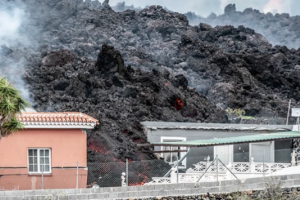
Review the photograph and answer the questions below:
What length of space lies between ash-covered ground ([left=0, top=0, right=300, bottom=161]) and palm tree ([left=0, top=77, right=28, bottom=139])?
37.6 ft

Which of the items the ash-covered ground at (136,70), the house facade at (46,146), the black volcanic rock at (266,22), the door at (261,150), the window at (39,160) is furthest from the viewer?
the black volcanic rock at (266,22)

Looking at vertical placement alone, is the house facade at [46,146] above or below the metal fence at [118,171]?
above

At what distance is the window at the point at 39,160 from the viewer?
78.3ft

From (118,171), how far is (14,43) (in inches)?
1807

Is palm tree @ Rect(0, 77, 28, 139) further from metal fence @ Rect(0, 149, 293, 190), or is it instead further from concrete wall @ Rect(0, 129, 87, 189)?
concrete wall @ Rect(0, 129, 87, 189)

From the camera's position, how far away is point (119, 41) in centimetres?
8006

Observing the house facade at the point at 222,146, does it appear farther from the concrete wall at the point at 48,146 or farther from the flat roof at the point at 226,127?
the concrete wall at the point at 48,146

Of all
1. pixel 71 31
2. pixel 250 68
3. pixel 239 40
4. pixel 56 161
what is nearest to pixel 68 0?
pixel 71 31

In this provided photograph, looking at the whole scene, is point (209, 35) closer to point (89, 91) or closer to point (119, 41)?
point (119, 41)

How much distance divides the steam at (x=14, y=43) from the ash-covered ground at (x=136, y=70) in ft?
1.00

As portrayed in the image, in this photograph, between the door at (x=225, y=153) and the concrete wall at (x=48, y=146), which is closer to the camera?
the concrete wall at (x=48, y=146)

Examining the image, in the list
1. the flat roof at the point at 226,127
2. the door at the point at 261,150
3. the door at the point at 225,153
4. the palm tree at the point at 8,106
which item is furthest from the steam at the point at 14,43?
the palm tree at the point at 8,106

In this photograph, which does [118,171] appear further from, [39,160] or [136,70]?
[136,70]

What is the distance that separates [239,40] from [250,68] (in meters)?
18.1
